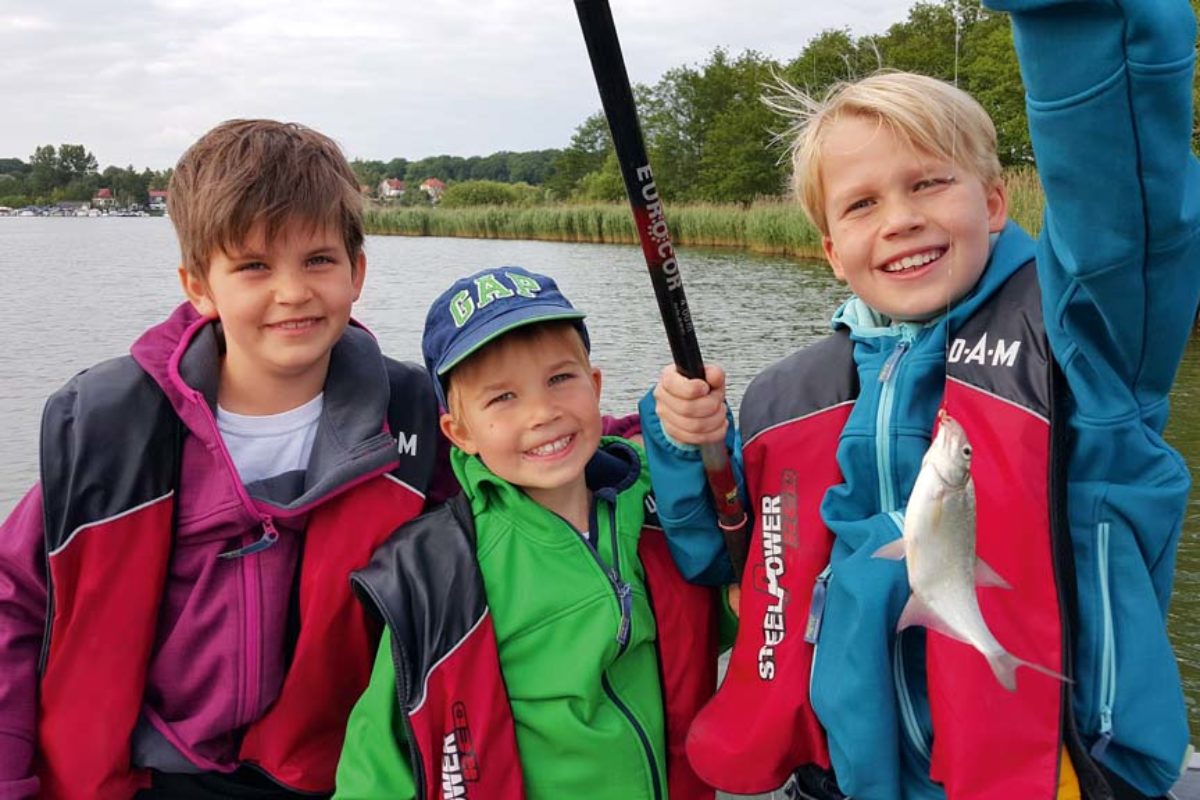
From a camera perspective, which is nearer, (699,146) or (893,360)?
(893,360)

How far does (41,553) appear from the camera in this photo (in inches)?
100

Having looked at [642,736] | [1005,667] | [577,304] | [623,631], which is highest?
[1005,667]

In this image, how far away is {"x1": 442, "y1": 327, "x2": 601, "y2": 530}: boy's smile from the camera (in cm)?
260

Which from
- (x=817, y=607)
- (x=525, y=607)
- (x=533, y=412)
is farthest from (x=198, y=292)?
(x=817, y=607)

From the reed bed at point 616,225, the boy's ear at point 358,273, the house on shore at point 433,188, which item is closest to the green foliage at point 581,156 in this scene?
the house on shore at point 433,188

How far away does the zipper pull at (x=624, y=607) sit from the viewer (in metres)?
2.51

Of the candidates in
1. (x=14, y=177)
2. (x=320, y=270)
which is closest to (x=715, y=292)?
(x=320, y=270)

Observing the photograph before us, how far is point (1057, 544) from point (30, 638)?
2458mm

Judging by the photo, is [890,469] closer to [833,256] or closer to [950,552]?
[950,552]

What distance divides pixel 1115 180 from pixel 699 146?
222 ft

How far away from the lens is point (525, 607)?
2504 millimetres

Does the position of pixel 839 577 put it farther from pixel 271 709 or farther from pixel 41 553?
pixel 41 553

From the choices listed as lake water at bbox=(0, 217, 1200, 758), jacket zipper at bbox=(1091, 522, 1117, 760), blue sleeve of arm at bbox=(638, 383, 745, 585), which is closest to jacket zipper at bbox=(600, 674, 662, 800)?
blue sleeve of arm at bbox=(638, 383, 745, 585)

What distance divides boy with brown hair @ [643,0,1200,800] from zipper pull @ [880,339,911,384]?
14 mm
